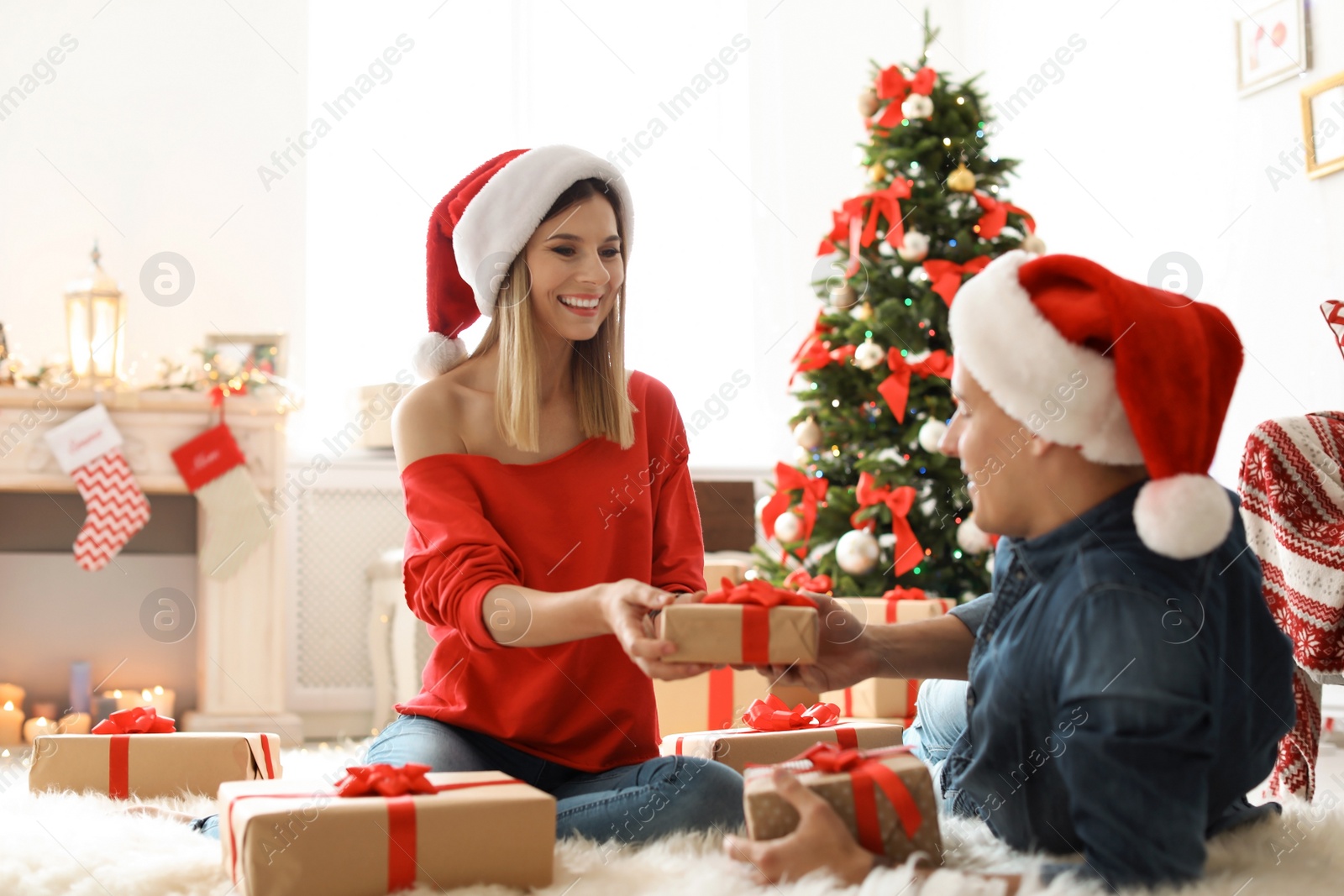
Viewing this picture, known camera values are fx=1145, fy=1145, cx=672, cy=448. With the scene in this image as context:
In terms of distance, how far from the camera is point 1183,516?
39.4 inches

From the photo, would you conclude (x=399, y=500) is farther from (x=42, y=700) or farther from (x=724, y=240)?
(x=724, y=240)

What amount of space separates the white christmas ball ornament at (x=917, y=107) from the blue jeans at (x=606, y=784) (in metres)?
2.13

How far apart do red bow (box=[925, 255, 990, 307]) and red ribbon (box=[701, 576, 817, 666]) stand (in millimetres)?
1827

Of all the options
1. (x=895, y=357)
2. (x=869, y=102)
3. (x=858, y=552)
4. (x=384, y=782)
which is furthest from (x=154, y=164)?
(x=384, y=782)

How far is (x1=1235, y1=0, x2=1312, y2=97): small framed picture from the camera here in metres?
3.12

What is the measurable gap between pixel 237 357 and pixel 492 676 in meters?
2.87

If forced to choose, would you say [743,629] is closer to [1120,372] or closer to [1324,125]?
[1120,372]

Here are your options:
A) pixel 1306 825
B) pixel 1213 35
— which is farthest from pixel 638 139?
pixel 1306 825

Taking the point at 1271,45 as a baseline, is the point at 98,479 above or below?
below

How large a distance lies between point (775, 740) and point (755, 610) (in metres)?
0.45

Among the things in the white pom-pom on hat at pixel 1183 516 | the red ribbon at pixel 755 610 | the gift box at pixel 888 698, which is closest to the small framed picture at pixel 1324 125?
the gift box at pixel 888 698

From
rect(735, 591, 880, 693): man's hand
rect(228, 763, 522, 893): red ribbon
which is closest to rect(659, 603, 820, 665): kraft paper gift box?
rect(735, 591, 880, 693): man's hand

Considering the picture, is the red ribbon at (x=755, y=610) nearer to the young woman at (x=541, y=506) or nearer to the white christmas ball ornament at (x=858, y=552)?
the young woman at (x=541, y=506)

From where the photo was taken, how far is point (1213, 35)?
346 centimetres
